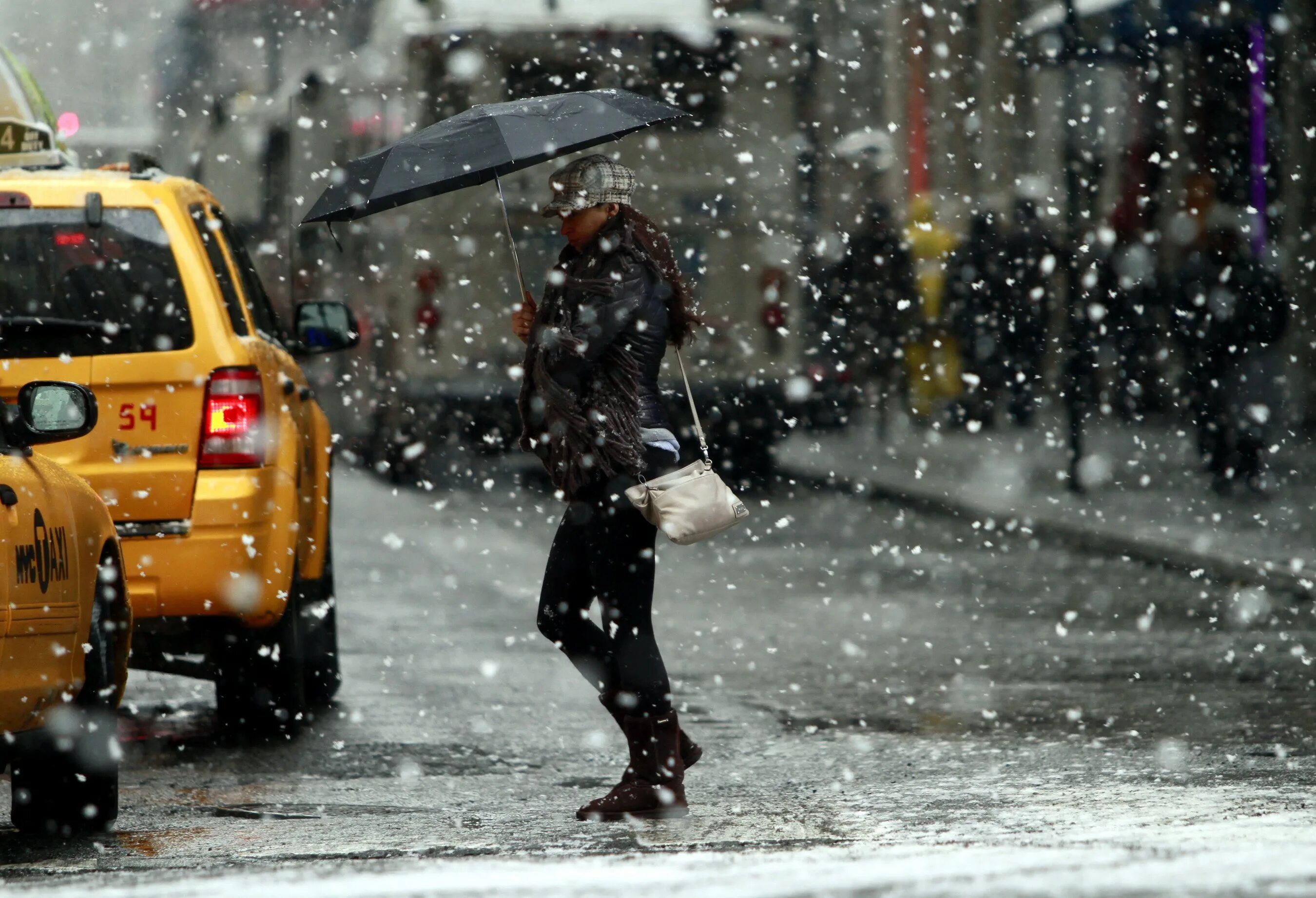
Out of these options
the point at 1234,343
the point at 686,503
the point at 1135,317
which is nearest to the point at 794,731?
the point at 686,503

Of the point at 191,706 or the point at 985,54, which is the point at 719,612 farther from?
the point at 985,54

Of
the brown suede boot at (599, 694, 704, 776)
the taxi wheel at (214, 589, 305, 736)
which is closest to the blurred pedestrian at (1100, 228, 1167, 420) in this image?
the taxi wheel at (214, 589, 305, 736)

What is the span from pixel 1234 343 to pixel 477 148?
12132 mm

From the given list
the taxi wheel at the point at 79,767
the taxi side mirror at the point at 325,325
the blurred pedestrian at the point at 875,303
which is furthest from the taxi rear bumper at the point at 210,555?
the blurred pedestrian at the point at 875,303

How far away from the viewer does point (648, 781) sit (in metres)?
5.95

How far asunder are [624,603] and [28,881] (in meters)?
1.67

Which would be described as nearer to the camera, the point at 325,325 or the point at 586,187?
the point at 586,187

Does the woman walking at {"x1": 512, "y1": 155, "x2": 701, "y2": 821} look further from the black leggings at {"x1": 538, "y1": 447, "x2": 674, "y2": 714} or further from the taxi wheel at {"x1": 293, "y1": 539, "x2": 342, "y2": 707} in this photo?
the taxi wheel at {"x1": 293, "y1": 539, "x2": 342, "y2": 707}

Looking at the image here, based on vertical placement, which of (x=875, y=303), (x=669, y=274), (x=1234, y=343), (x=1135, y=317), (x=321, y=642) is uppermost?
(x=669, y=274)

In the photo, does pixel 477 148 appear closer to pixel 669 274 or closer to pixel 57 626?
pixel 669 274

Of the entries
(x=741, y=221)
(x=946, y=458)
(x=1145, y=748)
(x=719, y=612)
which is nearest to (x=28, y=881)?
(x=1145, y=748)

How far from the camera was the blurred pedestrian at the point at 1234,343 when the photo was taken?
1691 centimetres

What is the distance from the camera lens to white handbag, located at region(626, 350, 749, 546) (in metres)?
5.77

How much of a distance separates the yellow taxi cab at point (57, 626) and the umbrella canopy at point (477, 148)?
0.94m
